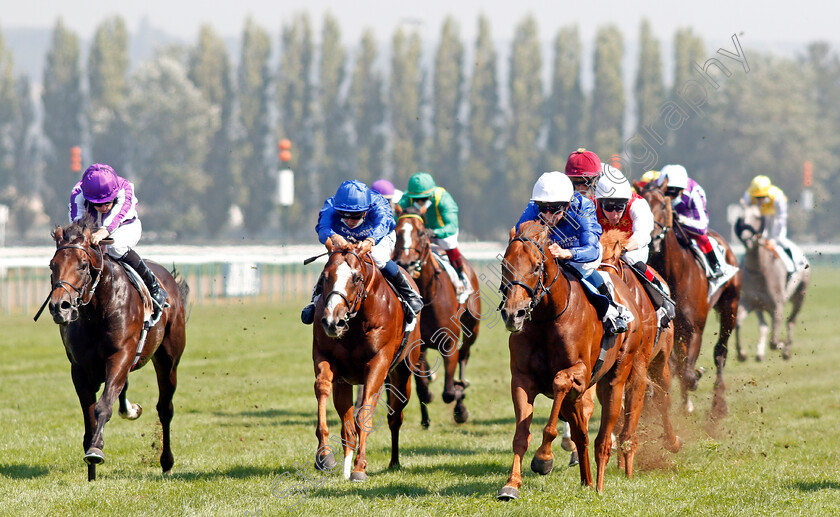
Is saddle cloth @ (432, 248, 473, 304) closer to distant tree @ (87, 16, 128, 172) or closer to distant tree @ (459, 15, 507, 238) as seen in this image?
distant tree @ (459, 15, 507, 238)

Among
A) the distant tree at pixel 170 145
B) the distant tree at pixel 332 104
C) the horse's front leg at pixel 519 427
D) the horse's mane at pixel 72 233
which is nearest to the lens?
the horse's front leg at pixel 519 427

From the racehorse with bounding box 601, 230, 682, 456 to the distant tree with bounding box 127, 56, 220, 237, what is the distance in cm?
4274

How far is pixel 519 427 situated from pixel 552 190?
1390mm

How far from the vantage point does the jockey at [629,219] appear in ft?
23.8

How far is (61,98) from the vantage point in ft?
159

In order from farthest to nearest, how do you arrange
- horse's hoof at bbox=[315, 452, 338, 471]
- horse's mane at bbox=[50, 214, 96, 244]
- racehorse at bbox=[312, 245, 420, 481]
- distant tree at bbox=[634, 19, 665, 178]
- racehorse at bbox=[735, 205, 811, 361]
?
distant tree at bbox=[634, 19, 665, 178] → racehorse at bbox=[735, 205, 811, 361] → horse's mane at bbox=[50, 214, 96, 244] → horse's hoof at bbox=[315, 452, 338, 471] → racehorse at bbox=[312, 245, 420, 481]

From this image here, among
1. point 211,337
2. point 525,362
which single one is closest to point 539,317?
point 525,362

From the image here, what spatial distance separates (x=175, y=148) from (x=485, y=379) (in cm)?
4015

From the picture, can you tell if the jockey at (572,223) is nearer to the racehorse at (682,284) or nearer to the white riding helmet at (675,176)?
the racehorse at (682,284)

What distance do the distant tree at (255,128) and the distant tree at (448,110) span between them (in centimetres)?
803

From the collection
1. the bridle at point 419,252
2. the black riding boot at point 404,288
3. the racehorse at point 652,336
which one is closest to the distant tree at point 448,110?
the bridle at point 419,252

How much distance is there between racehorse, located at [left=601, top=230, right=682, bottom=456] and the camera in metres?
7.02

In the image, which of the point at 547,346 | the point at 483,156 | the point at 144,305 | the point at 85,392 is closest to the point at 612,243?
the point at 547,346

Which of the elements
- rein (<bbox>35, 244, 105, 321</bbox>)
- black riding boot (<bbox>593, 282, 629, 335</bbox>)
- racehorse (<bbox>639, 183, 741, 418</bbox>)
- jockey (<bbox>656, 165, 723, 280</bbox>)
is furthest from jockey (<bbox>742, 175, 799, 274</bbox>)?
rein (<bbox>35, 244, 105, 321</bbox>)
